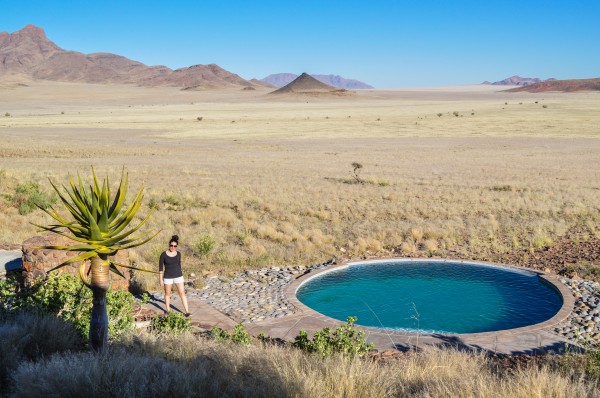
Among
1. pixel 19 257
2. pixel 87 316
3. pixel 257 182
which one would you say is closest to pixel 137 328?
pixel 87 316

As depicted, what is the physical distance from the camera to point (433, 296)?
12.7 m

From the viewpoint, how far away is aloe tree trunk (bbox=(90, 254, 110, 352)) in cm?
651

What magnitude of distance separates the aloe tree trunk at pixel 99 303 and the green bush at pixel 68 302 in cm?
123

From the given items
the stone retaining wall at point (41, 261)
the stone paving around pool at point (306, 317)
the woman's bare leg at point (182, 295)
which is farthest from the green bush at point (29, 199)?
the woman's bare leg at point (182, 295)

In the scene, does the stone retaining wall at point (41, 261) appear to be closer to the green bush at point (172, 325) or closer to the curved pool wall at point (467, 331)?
the green bush at point (172, 325)

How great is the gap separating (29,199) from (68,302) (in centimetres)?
1436

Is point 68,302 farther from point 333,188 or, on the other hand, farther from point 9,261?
point 333,188

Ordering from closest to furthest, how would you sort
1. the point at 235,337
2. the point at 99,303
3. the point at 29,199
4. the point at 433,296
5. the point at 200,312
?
the point at 99,303, the point at 235,337, the point at 200,312, the point at 433,296, the point at 29,199

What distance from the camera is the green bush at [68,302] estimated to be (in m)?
8.13

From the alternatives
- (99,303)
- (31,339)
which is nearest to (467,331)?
(99,303)

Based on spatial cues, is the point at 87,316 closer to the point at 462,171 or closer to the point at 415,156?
the point at 462,171

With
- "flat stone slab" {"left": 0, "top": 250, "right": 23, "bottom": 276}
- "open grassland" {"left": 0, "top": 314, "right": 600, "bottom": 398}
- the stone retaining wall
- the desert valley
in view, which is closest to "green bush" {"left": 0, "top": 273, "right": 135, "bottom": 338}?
"open grassland" {"left": 0, "top": 314, "right": 600, "bottom": 398}

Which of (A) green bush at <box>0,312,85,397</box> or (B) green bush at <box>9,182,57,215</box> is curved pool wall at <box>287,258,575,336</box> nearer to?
(A) green bush at <box>0,312,85,397</box>

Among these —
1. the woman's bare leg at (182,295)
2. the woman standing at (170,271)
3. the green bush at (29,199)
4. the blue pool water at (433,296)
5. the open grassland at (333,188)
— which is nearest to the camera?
the woman's bare leg at (182,295)
